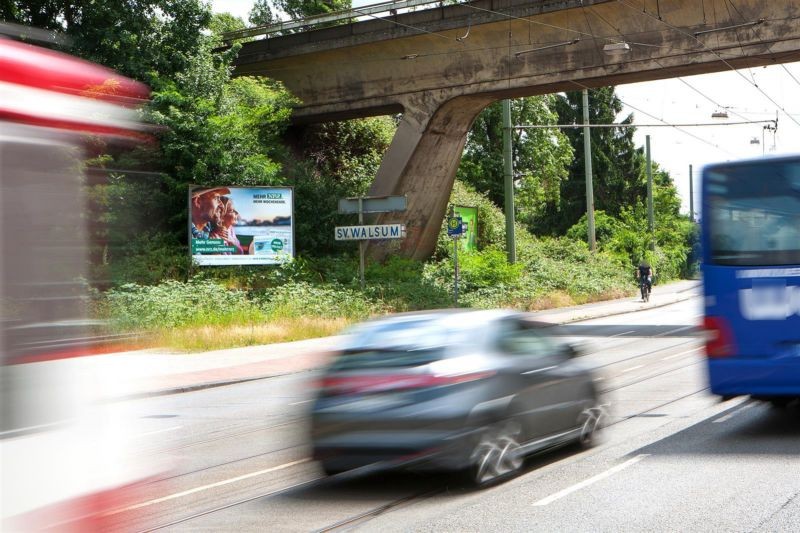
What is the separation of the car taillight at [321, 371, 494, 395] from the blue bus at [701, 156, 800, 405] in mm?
3114

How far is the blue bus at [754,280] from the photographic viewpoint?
30.5 feet

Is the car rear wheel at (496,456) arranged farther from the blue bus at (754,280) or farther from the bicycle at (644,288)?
the bicycle at (644,288)

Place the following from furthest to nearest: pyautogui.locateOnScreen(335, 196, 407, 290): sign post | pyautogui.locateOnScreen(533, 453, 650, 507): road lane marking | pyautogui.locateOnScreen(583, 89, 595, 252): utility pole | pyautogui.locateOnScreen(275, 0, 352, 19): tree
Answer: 1. pyautogui.locateOnScreen(275, 0, 352, 19): tree
2. pyautogui.locateOnScreen(583, 89, 595, 252): utility pole
3. pyautogui.locateOnScreen(335, 196, 407, 290): sign post
4. pyautogui.locateOnScreen(533, 453, 650, 507): road lane marking

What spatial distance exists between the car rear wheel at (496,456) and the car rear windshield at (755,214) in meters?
3.33

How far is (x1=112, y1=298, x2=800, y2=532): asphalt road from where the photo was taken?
21.5 ft

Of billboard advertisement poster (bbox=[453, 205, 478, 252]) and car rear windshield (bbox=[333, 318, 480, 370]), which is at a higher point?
billboard advertisement poster (bbox=[453, 205, 478, 252])

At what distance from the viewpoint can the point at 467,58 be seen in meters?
30.5

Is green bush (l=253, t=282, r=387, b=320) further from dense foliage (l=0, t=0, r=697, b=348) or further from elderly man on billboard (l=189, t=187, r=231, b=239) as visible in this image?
elderly man on billboard (l=189, t=187, r=231, b=239)

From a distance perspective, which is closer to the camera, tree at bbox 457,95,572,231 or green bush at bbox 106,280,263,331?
green bush at bbox 106,280,263,331

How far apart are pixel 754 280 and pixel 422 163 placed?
78.5ft

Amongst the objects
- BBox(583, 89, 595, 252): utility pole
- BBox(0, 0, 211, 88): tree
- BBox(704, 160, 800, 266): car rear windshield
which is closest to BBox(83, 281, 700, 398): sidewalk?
BBox(704, 160, 800, 266): car rear windshield

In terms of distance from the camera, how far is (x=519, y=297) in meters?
33.9

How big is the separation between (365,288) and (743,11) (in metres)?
13.1

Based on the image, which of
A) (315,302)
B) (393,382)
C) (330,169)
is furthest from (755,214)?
(330,169)
